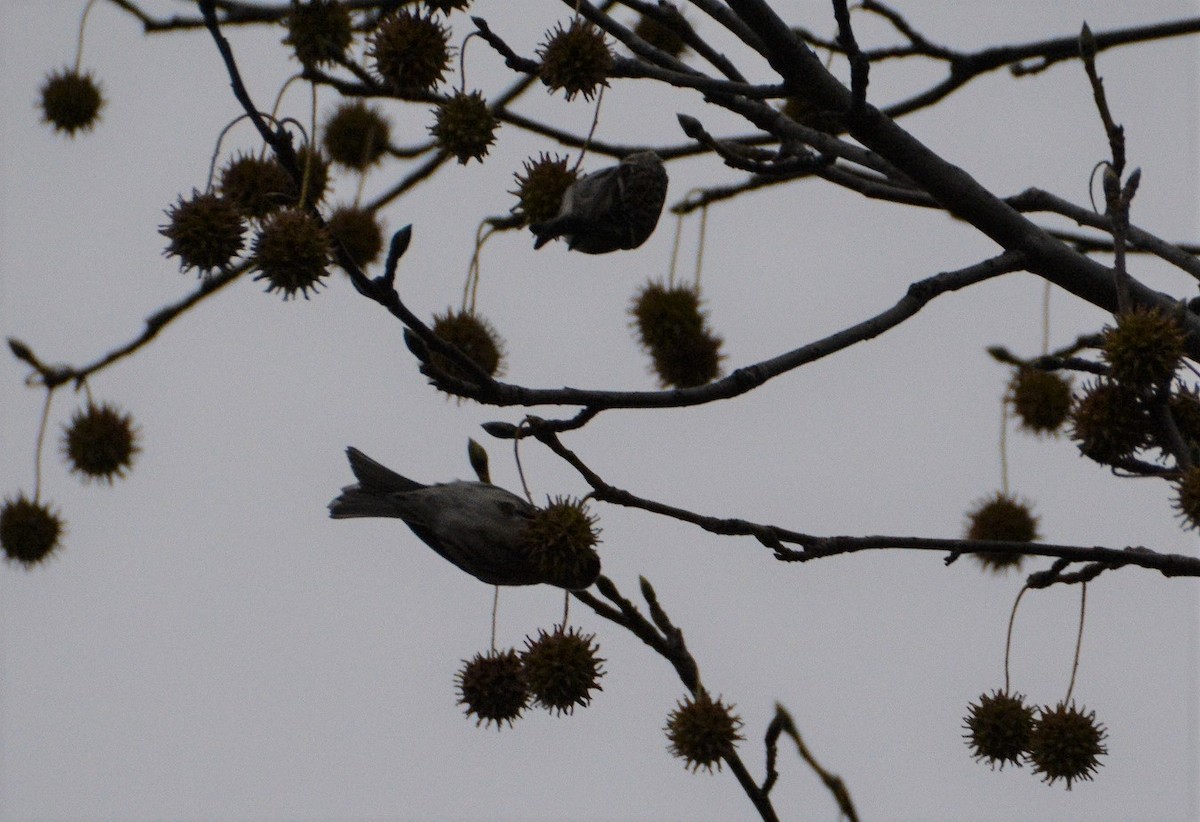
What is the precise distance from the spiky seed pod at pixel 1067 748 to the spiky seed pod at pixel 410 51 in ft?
5.32

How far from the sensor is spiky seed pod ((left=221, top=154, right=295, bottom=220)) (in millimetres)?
2502

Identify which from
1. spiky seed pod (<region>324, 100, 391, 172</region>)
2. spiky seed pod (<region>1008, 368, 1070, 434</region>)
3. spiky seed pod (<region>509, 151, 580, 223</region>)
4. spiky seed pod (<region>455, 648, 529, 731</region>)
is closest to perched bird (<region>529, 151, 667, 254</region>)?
spiky seed pod (<region>509, 151, 580, 223</region>)

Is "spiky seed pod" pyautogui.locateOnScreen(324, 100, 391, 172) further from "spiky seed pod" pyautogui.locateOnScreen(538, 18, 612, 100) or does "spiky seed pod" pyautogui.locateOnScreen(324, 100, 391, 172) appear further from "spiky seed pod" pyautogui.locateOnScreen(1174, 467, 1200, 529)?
"spiky seed pod" pyautogui.locateOnScreen(1174, 467, 1200, 529)

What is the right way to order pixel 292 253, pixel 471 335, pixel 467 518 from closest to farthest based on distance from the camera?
1. pixel 292 253
2. pixel 467 518
3. pixel 471 335

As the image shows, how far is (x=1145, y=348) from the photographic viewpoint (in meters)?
2.32

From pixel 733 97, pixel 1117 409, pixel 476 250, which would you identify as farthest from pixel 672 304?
pixel 1117 409

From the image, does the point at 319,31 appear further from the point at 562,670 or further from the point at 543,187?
the point at 562,670

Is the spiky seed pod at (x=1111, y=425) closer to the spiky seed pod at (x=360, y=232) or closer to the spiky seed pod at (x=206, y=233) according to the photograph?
the spiky seed pod at (x=206, y=233)

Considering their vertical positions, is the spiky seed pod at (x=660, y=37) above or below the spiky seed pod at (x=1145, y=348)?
above

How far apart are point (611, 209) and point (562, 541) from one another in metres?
0.58

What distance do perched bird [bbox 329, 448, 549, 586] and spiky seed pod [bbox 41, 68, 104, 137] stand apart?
247 centimetres

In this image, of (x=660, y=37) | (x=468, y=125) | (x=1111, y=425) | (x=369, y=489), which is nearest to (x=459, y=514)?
(x=369, y=489)

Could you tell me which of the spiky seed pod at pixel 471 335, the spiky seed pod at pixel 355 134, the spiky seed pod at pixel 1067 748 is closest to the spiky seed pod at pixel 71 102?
the spiky seed pod at pixel 355 134

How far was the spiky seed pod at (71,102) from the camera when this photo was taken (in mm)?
4297
